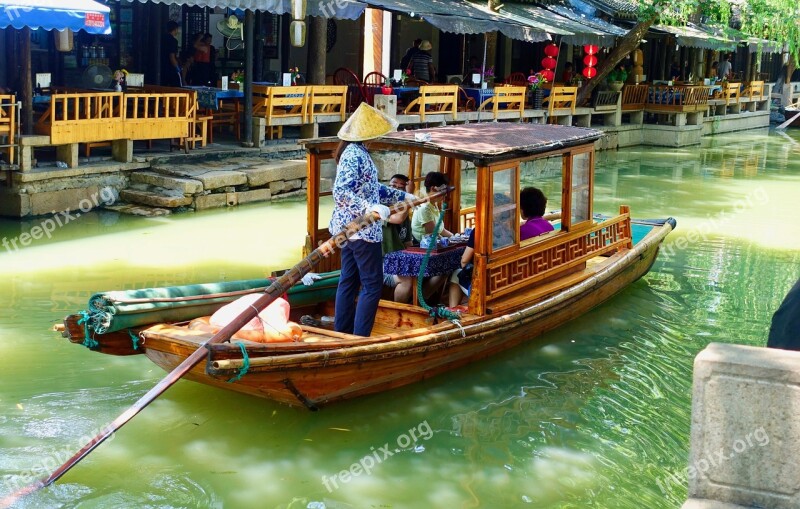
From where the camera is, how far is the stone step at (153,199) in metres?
12.5

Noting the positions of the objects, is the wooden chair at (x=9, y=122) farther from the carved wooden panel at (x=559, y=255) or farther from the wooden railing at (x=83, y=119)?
the carved wooden panel at (x=559, y=255)

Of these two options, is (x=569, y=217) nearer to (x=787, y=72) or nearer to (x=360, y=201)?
(x=360, y=201)

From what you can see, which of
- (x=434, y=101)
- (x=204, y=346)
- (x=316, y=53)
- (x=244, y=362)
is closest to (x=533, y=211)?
(x=244, y=362)

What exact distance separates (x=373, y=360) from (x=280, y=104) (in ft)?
29.4

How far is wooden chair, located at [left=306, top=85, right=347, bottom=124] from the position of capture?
14812mm

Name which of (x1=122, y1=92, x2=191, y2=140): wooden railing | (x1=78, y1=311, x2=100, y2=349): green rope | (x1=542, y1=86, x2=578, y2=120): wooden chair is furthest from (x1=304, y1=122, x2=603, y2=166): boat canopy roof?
(x1=542, y1=86, x2=578, y2=120): wooden chair

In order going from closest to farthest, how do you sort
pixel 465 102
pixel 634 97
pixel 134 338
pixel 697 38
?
pixel 134 338, pixel 465 102, pixel 634 97, pixel 697 38

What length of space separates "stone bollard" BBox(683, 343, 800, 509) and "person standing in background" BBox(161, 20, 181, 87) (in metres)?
13.6

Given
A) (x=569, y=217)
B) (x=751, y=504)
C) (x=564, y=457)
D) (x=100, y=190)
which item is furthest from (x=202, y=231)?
(x=751, y=504)

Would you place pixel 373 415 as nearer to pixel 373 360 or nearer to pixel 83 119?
pixel 373 360

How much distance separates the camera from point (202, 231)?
11.8m

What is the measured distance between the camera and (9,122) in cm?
1130

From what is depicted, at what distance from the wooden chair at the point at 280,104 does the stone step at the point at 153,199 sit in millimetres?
2314

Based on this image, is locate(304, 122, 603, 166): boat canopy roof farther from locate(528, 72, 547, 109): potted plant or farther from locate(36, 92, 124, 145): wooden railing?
locate(528, 72, 547, 109): potted plant
